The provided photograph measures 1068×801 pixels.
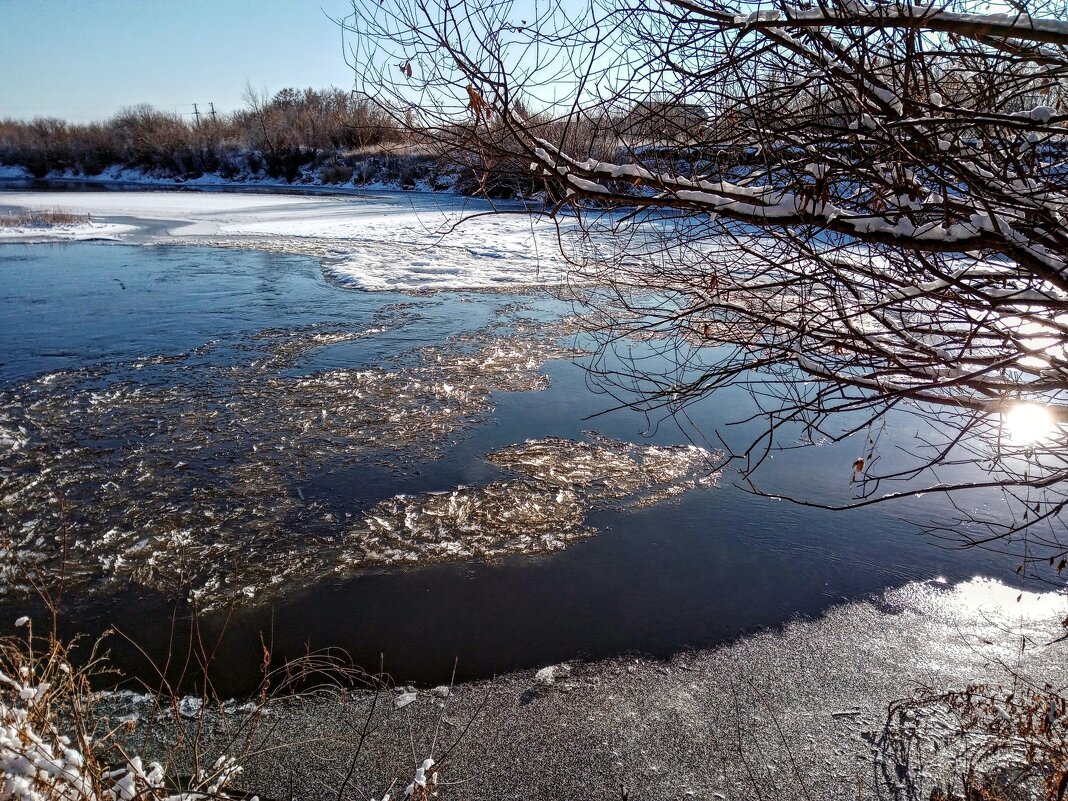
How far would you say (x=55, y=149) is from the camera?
4597 cm

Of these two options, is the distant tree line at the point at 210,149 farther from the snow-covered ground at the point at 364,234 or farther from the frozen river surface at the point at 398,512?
the frozen river surface at the point at 398,512

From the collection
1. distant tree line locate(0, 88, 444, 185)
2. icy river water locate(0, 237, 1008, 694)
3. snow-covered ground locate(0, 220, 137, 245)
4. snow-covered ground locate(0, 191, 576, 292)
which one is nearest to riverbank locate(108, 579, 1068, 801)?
icy river water locate(0, 237, 1008, 694)

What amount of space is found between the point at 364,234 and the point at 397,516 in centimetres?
1579

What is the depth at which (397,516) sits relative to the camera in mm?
5059

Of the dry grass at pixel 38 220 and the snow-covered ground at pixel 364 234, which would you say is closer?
the snow-covered ground at pixel 364 234

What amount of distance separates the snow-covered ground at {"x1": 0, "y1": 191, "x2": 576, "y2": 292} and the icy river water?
2469mm

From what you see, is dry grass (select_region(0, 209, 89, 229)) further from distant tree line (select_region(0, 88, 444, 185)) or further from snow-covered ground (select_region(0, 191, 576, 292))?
distant tree line (select_region(0, 88, 444, 185))

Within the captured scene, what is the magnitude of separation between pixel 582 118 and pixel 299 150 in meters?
44.0

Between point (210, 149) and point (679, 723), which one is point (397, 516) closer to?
point (679, 723)

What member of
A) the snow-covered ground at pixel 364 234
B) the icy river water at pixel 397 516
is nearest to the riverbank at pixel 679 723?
the icy river water at pixel 397 516

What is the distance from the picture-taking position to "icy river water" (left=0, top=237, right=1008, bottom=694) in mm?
4008

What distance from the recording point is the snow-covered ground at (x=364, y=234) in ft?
46.1

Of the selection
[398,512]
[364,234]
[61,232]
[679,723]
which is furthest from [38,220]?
[679,723]

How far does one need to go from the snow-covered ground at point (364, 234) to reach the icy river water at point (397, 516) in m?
2.47
